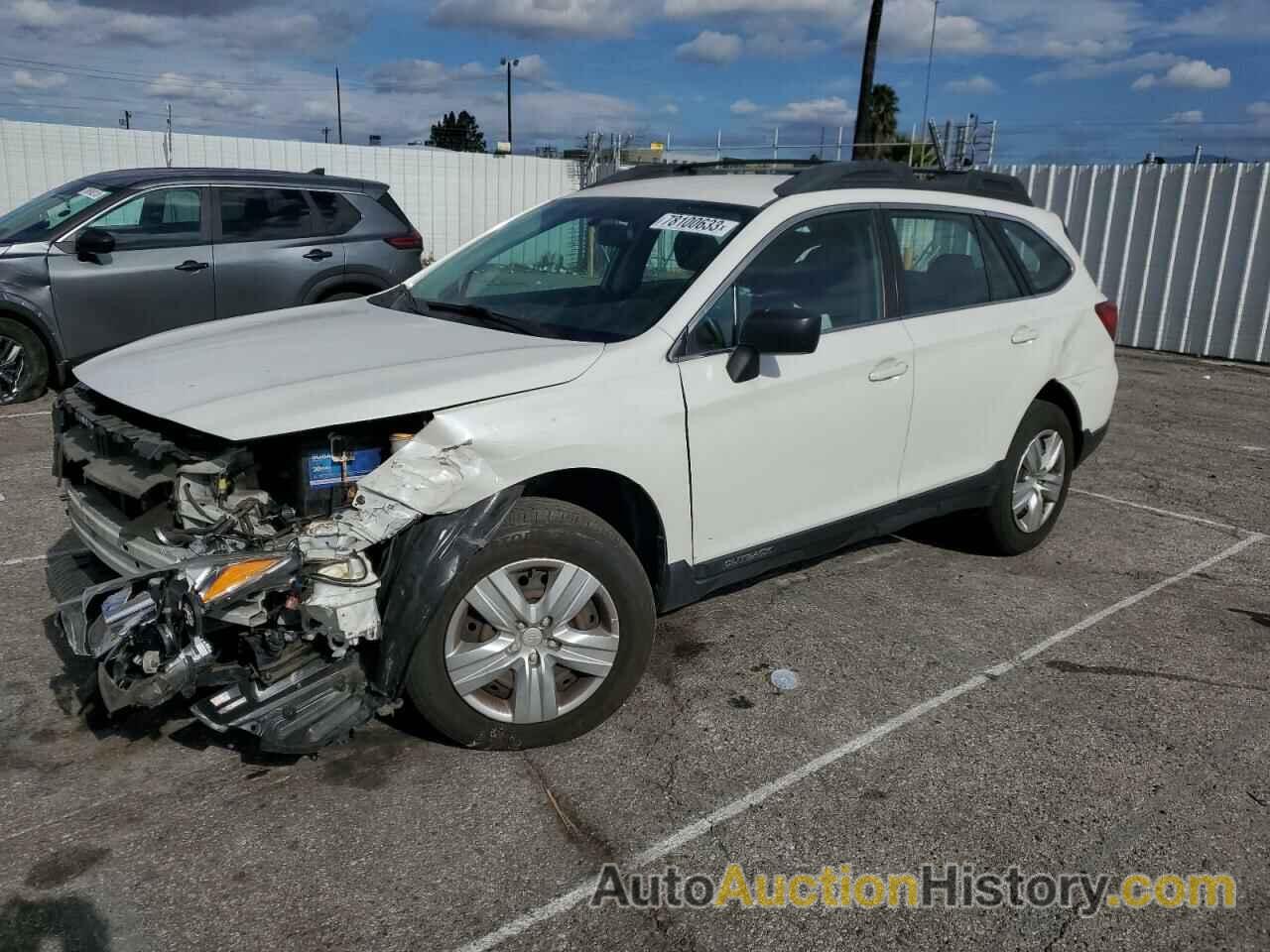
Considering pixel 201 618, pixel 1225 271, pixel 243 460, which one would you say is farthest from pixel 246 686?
pixel 1225 271

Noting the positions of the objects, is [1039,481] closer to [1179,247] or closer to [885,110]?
[1179,247]

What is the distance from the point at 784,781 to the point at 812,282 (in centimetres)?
193

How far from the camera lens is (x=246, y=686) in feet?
9.98

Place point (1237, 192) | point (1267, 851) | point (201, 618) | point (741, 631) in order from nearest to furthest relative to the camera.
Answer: point (201, 618) < point (1267, 851) < point (741, 631) < point (1237, 192)

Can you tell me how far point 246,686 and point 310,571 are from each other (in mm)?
394

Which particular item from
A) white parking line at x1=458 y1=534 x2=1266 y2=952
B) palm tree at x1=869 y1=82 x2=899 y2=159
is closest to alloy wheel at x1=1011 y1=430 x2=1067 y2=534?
white parking line at x1=458 y1=534 x2=1266 y2=952

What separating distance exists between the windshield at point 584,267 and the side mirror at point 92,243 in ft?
14.2

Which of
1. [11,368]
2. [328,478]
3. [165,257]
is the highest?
[165,257]

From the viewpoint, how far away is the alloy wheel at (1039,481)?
5316 mm

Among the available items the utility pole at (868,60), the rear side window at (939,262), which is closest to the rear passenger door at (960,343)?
the rear side window at (939,262)

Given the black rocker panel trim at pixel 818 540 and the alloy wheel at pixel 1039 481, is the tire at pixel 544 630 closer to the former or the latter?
the black rocker panel trim at pixel 818 540

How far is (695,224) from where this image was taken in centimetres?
413

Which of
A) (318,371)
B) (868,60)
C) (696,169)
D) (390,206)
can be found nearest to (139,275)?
(390,206)

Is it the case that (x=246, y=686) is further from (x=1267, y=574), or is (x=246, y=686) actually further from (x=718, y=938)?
(x=1267, y=574)
